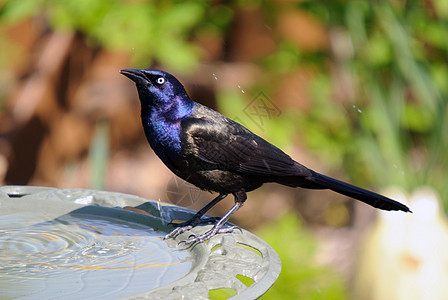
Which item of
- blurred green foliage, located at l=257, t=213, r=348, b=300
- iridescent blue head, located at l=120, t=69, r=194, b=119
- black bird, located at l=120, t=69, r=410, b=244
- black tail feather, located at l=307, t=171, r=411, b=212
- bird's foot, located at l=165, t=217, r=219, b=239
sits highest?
iridescent blue head, located at l=120, t=69, r=194, b=119

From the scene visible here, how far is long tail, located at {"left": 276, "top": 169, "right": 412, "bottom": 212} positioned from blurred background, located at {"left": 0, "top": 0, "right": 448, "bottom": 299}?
19.9 inches

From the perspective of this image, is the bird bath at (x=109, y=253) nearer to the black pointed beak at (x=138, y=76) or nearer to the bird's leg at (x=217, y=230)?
the bird's leg at (x=217, y=230)

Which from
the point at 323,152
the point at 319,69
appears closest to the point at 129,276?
the point at 323,152

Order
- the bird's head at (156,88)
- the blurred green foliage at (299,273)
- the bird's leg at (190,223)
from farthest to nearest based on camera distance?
the blurred green foliage at (299,273) < the bird's head at (156,88) < the bird's leg at (190,223)

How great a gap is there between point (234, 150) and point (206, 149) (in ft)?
0.39

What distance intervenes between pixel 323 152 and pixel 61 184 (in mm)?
2186

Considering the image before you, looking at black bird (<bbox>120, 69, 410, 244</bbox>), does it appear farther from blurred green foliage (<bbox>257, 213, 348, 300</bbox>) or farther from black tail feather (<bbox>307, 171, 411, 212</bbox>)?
blurred green foliage (<bbox>257, 213, 348, 300</bbox>)

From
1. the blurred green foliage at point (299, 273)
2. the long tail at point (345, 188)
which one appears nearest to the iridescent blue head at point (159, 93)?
the long tail at point (345, 188)

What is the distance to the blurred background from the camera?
405cm

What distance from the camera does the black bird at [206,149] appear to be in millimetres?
2332

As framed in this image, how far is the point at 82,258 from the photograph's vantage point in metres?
1.93

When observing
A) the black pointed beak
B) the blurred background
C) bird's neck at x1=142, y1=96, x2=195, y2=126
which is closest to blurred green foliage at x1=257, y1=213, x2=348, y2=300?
the blurred background

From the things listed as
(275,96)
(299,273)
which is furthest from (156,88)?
(275,96)

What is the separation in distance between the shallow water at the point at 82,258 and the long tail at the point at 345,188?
0.59 meters
